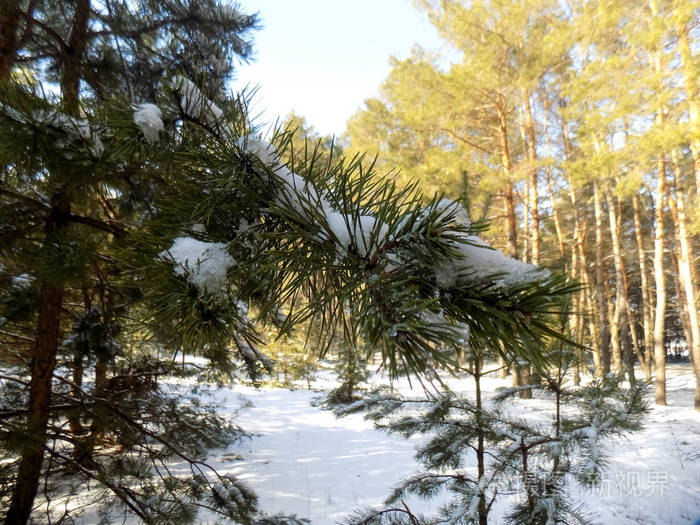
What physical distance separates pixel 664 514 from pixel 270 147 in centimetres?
613

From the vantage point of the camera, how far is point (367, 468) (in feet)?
18.5

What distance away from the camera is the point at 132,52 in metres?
2.41

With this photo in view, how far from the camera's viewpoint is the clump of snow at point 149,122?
757 mm

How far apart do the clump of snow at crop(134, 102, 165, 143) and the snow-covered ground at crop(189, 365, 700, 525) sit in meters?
2.88

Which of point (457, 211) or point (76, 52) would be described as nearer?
point (457, 211)

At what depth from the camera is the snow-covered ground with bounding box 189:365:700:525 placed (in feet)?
13.6

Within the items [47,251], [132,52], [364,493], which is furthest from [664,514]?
[132,52]

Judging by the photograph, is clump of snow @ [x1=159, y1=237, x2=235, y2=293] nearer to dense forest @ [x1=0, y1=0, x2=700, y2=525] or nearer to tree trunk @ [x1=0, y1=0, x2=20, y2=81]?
dense forest @ [x1=0, y1=0, x2=700, y2=525]

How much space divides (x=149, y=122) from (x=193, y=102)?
0.12m

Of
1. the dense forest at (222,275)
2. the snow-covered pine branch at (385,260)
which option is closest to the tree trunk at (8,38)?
the dense forest at (222,275)

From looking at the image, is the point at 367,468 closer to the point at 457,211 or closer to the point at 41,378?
the point at 41,378

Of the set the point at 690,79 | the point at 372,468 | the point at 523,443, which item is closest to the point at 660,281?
the point at 690,79

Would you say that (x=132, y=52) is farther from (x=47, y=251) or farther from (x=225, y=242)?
(x=225, y=242)

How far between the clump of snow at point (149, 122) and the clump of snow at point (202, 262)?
25cm
